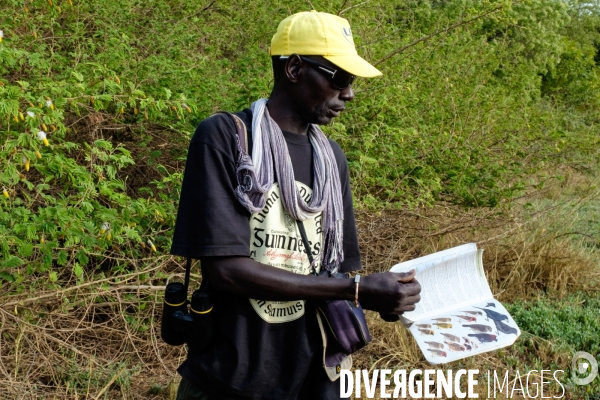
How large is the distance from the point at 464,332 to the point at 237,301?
0.63 m

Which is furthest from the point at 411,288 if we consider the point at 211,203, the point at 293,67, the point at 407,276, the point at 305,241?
the point at 293,67

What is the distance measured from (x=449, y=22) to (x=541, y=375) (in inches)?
161

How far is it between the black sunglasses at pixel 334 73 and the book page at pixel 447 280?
53 cm

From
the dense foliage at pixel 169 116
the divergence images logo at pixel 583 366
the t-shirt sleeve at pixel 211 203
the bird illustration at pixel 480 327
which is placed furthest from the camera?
the divergence images logo at pixel 583 366

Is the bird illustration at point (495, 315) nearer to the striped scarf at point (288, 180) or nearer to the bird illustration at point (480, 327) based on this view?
the bird illustration at point (480, 327)

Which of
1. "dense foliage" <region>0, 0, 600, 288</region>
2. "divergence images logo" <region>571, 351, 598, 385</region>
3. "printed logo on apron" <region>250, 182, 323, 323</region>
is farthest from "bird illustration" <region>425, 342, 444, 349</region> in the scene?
"divergence images logo" <region>571, 351, 598, 385</region>

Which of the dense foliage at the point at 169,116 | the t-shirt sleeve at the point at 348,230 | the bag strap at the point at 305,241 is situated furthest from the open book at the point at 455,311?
the dense foliage at the point at 169,116

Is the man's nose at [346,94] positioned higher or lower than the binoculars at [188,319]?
higher

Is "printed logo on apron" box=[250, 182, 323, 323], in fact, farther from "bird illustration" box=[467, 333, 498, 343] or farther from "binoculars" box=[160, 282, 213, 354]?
"bird illustration" box=[467, 333, 498, 343]

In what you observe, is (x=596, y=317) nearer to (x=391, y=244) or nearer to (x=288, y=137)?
(x=391, y=244)

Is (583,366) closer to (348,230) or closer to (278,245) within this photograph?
(348,230)

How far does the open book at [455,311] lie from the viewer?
1.86 meters

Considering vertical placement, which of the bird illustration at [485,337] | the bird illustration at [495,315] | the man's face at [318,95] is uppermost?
the man's face at [318,95]

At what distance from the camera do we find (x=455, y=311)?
76.6 inches
